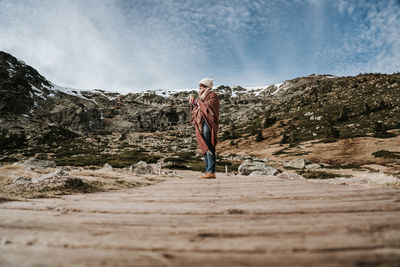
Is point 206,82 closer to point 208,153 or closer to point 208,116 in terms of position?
point 208,116

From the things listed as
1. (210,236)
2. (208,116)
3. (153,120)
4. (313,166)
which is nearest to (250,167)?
(208,116)

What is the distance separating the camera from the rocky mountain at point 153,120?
1405 inches

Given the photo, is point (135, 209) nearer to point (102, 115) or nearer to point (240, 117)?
point (240, 117)

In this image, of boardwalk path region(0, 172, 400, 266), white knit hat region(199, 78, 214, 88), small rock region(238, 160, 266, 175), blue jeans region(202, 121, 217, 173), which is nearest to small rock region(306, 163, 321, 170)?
small rock region(238, 160, 266, 175)

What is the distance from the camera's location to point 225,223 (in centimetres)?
144

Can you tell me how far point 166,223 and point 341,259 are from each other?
1.09 meters

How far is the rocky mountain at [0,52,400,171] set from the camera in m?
35.7

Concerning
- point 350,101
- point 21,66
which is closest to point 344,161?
point 350,101

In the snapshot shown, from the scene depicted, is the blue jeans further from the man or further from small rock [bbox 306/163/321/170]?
small rock [bbox 306/163/321/170]

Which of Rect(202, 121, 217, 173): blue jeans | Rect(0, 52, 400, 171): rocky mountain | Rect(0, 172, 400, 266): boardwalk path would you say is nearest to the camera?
Rect(0, 172, 400, 266): boardwalk path

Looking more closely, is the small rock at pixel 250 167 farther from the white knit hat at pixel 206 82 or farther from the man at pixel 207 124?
the white knit hat at pixel 206 82

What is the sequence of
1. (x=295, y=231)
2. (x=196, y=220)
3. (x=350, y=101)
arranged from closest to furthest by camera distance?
1. (x=295, y=231)
2. (x=196, y=220)
3. (x=350, y=101)

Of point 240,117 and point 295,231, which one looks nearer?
point 295,231

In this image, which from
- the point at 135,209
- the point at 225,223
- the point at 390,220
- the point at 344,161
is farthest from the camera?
the point at 344,161
